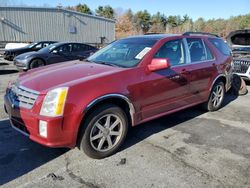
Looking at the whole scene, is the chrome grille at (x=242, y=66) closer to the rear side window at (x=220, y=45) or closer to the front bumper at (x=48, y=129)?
the rear side window at (x=220, y=45)

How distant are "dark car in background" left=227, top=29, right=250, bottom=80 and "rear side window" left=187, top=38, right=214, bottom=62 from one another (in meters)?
3.81

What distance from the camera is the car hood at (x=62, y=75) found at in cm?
360

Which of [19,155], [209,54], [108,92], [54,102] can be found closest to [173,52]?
[209,54]

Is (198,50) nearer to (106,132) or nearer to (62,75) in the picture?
(106,132)

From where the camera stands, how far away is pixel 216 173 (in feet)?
11.5

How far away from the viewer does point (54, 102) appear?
3.33 m

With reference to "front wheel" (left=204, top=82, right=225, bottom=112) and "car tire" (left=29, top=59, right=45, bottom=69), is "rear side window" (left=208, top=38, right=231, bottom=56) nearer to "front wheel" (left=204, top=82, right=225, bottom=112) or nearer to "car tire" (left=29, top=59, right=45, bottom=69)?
"front wheel" (left=204, top=82, right=225, bottom=112)

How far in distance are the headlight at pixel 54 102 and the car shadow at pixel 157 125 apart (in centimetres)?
131

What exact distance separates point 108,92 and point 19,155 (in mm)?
1569

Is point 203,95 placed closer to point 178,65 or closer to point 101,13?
point 178,65

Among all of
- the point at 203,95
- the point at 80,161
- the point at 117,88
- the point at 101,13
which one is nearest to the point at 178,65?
the point at 203,95

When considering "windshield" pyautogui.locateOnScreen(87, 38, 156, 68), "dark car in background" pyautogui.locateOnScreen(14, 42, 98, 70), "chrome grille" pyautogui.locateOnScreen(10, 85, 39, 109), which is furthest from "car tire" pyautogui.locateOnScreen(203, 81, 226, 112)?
"dark car in background" pyautogui.locateOnScreen(14, 42, 98, 70)

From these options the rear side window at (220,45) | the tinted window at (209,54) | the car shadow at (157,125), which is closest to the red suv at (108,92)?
the tinted window at (209,54)

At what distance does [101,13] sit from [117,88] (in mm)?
67083
